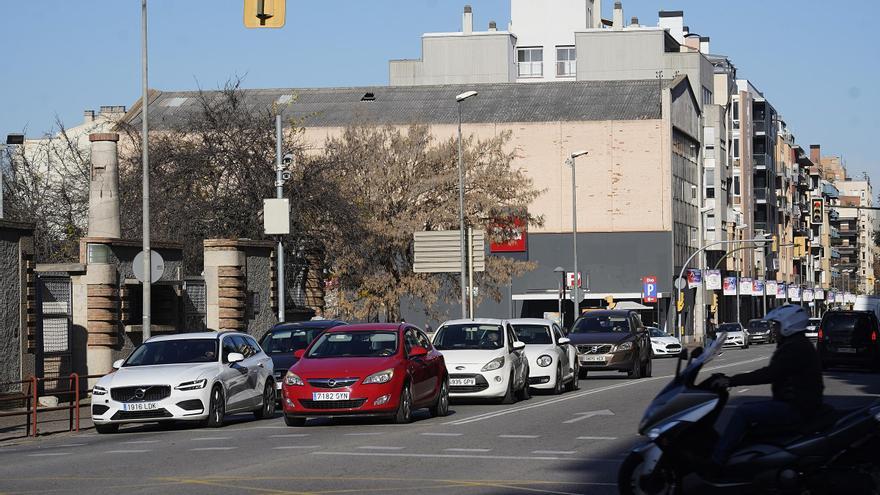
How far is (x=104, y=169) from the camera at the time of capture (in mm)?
36594

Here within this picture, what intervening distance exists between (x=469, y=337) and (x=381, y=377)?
245 inches

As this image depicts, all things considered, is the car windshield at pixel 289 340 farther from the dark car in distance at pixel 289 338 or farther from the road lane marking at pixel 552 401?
the road lane marking at pixel 552 401

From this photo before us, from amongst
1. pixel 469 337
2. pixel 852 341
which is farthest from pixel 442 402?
pixel 852 341

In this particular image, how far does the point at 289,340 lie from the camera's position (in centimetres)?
3008

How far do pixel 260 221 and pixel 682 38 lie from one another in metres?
86.2

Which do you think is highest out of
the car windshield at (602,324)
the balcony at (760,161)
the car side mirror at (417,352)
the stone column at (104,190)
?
the balcony at (760,161)

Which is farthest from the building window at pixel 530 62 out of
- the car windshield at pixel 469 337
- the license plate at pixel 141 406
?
the license plate at pixel 141 406

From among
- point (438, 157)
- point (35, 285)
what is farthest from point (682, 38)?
point (35, 285)

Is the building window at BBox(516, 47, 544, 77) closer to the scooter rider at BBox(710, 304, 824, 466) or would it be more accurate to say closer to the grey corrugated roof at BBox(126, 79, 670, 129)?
the grey corrugated roof at BBox(126, 79, 670, 129)

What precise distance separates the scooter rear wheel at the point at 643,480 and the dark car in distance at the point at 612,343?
81.8 feet

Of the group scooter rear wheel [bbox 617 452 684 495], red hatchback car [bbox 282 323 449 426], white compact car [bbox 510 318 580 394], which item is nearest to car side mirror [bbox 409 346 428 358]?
red hatchback car [bbox 282 323 449 426]

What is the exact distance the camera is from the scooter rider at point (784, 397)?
11.1 metres

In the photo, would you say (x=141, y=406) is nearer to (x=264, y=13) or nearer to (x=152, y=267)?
(x=264, y=13)

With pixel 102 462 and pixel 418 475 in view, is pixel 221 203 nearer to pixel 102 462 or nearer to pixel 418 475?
pixel 102 462
